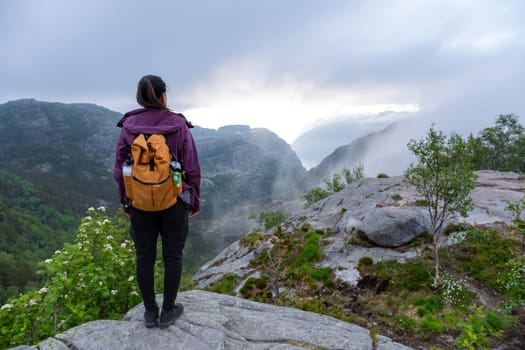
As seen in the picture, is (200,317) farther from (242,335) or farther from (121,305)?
(121,305)

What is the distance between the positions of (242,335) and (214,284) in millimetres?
14750

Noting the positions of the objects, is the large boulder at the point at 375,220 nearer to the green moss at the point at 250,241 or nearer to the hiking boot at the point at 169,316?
the green moss at the point at 250,241

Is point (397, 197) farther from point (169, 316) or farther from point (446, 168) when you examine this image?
point (169, 316)

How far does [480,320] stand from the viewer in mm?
9359

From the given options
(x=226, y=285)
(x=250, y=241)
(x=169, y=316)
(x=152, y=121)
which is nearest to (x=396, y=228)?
(x=226, y=285)

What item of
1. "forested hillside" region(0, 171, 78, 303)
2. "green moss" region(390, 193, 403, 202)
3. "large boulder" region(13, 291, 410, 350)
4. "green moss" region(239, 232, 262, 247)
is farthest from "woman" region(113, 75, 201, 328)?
"forested hillside" region(0, 171, 78, 303)

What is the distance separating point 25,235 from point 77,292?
198048 millimetres

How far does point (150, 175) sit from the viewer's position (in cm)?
428

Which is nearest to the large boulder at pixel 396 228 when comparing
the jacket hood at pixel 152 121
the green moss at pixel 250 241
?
the green moss at pixel 250 241

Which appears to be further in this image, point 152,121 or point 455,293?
point 455,293

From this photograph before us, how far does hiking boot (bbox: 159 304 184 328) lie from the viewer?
17.5 feet

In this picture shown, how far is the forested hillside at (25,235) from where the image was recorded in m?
93.1

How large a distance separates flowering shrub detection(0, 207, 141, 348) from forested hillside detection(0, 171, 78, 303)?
109m

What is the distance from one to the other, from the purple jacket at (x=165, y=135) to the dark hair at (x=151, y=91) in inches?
3.9
